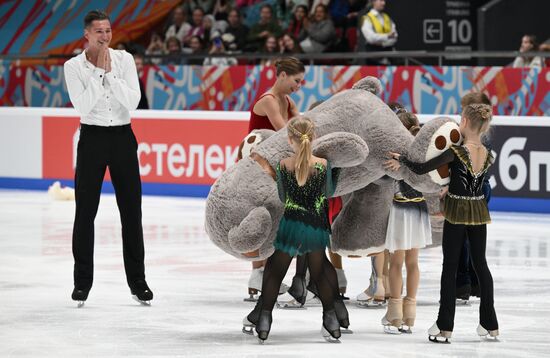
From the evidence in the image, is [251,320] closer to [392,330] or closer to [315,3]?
[392,330]

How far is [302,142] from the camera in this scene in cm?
679

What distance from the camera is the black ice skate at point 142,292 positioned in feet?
27.1

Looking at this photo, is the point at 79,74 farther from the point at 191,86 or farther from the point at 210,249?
the point at 191,86

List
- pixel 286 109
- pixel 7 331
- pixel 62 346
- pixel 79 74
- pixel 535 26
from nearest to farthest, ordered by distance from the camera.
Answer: pixel 62 346
pixel 7 331
pixel 79 74
pixel 286 109
pixel 535 26

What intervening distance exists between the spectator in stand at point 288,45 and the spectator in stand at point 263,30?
0.79m

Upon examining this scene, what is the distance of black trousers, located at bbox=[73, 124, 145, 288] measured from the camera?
26.6ft

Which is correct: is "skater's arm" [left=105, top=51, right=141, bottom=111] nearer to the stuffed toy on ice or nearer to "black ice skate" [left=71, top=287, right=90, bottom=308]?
the stuffed toy on ice

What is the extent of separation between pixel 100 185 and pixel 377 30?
8.51 m

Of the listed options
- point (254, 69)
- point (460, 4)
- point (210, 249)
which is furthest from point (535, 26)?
point (210, 249)

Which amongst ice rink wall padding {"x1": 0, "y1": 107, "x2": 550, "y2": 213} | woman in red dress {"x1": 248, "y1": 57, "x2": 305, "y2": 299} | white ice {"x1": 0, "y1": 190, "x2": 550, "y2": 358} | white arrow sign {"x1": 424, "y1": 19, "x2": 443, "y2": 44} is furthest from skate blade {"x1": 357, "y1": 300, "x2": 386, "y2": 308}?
white arrow sign {"x1": 424, "y1": 19, "x2": 443, "y2": 44}

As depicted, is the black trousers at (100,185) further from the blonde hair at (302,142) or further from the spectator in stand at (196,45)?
the spectator in stand at (196,45)

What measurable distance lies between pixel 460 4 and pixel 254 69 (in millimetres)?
4089

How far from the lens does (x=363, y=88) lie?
7.70 meters

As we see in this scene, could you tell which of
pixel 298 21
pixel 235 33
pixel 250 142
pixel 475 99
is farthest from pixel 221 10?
pixel 475 99
